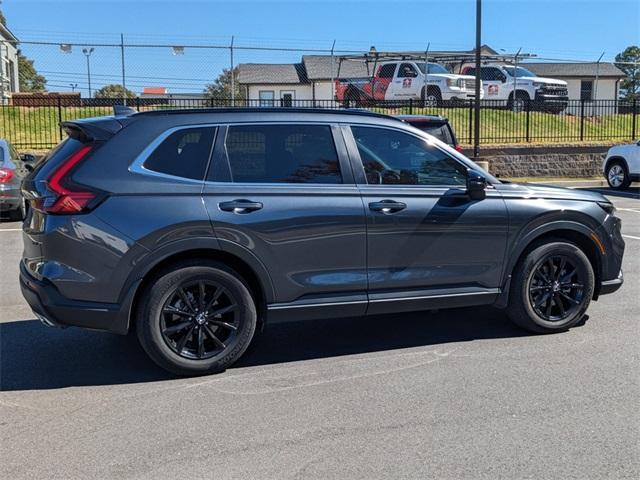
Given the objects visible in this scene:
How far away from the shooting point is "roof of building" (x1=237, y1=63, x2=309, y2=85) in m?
44.0

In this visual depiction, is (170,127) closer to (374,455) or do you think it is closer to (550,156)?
(374,455)

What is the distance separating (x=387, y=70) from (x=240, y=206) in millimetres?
22347

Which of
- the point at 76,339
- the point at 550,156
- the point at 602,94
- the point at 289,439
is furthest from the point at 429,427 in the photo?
the point at 602,94

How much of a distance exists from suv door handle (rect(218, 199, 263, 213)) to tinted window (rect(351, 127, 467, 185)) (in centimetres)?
93

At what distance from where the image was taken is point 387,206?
16.2 feet

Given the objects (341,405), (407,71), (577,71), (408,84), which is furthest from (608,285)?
(577,71)

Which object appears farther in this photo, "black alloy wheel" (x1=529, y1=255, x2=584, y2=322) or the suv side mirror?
"black alloy wheel" (x1=529, y1=255, x2=584, y2=322)

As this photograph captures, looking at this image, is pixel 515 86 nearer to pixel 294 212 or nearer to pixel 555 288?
pixel 555 288

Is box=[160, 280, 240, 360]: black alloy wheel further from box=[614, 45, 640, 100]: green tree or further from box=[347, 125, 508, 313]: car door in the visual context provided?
box=[614, 45, 640, 100]: green tree

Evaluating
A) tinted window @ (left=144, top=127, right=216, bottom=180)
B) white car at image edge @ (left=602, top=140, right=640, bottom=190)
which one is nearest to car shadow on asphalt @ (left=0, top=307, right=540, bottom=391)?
tinted window @ (left=144, top=127, right=216, bottom=180)

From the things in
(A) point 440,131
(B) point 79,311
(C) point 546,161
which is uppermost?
(A) point 440,131

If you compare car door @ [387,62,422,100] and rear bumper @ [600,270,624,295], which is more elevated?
car door @ [387,62,422,100]

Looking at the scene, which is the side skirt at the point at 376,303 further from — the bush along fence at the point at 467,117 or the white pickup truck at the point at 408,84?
the white pickup truck at the point at 408,84

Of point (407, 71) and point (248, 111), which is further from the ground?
point (407, 71)
